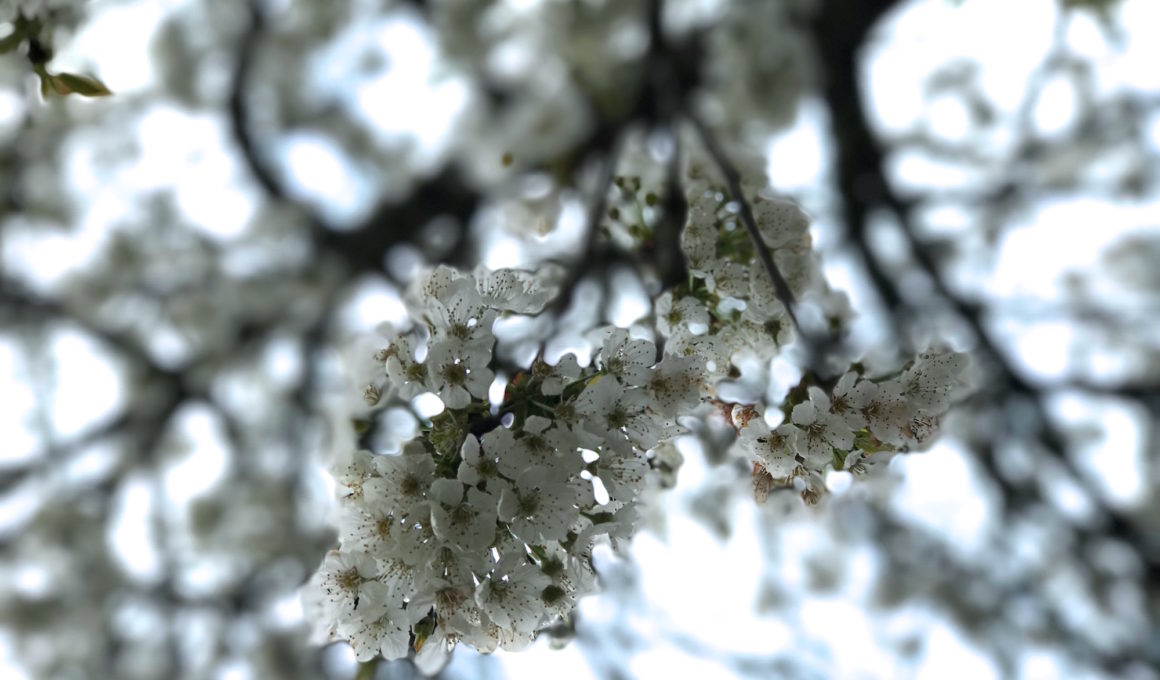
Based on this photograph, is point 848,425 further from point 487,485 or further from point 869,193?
point 869,193

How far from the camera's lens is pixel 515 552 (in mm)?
980

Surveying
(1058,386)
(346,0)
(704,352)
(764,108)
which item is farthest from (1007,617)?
(346,0)

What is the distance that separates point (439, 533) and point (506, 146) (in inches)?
115

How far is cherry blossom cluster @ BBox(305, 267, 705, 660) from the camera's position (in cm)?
96

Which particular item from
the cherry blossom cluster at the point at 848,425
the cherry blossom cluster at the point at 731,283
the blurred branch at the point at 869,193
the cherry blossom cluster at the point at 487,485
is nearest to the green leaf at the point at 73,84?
the cherry blossom cluster at the point at 487,485

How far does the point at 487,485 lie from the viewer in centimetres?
95

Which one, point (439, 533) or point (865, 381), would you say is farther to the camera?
point (865, 381)

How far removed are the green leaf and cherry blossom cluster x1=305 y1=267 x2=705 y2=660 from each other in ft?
1.93

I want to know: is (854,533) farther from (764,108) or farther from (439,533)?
(439,533)

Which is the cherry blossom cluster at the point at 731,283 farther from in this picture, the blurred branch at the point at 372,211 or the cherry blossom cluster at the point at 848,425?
the blurred branch at the point at 372,211

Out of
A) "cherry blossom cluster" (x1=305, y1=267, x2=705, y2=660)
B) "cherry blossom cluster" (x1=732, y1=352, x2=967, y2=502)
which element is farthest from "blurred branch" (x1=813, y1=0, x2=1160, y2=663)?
"cherry blossom cluster" (x1=305, y1=267, x2=705, y2=660)

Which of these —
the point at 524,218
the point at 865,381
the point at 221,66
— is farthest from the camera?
the point at 221,66

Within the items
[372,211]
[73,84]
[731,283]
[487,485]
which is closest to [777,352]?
[731,283]

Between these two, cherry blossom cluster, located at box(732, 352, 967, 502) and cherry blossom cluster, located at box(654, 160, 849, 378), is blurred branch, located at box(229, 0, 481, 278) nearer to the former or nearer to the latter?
cherry blossom cluster, located at box(654, 160, 849, 378)
